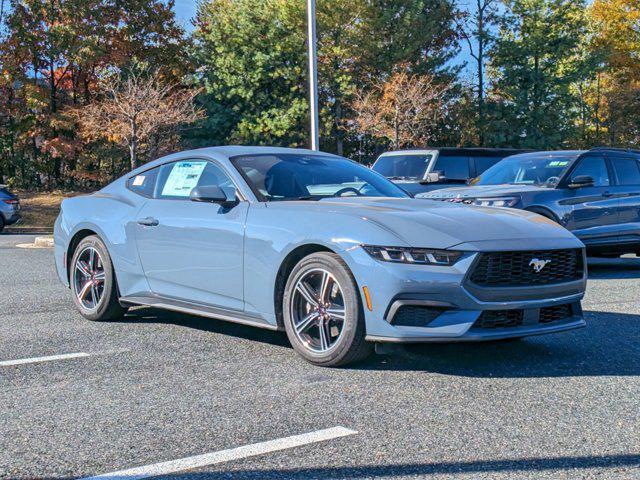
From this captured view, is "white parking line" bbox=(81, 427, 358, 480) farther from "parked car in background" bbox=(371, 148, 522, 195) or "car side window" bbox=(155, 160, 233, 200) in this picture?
"parked car in background" bbox=(371, 148, 522, 195)

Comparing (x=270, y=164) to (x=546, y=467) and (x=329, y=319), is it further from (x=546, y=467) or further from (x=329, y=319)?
(x=546, y=467)

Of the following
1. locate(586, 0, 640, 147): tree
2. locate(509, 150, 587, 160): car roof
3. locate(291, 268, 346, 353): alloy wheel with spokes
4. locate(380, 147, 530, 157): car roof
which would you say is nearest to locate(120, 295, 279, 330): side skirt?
locate(291, 268, 346, 353): alloy wheel with spokes

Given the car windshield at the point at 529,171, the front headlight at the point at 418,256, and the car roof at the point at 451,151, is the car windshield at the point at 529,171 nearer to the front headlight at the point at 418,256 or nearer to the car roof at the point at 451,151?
the car roof at the point at 451,151

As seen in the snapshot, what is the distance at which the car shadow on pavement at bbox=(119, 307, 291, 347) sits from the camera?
6.34 meters

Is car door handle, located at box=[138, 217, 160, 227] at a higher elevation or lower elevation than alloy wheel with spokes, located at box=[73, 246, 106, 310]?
higher

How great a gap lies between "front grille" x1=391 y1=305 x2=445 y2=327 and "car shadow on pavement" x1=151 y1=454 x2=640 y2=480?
4.83 feet

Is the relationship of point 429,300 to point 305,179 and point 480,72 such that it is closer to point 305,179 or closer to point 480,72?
point 305,179

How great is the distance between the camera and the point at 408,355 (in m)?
5.64

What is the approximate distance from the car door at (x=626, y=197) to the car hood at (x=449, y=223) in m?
6.28

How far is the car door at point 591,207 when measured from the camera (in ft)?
36.7

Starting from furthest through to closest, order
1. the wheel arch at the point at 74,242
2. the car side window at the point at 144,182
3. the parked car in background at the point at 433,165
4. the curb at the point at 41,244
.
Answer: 1. the curb at the point at 41,244
2. the parked car in background at the point at 433,165
3. the wheel arch at the point at 74,242
4. the car side window at the point at 144,182

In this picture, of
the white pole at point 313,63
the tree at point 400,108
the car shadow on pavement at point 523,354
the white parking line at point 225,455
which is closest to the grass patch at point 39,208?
the white pole at point 313,63

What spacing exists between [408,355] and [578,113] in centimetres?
4370

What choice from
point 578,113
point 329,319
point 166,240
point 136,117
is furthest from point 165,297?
point 578,113
